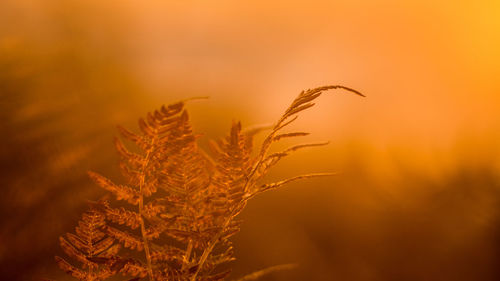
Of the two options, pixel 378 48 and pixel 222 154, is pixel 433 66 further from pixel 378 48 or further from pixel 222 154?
pixel 222 154

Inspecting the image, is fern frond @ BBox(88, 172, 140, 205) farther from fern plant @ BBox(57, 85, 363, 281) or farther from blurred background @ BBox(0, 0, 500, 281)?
blurred background @ BBox(0, 0, 500, 281)

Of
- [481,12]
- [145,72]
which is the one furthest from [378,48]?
[145,72]

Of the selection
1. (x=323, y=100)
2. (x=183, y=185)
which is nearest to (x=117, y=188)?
(x=183, y=185)

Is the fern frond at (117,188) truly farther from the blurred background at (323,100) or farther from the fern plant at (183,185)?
the blurred background at (323,100)

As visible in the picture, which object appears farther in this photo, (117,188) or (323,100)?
(323,100)

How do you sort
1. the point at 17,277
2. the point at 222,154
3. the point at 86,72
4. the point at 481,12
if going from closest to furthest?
the point at 222,154
the point at 17,277
the point at 86,72
the point at 481,12

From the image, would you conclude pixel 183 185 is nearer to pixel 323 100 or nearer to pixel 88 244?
pixel 88 244
